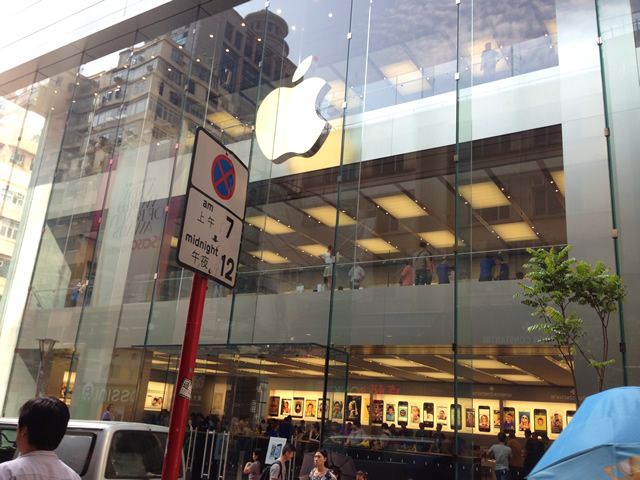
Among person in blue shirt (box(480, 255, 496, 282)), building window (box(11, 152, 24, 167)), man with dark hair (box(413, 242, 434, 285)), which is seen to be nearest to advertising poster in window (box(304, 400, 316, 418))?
man with dark hair (box(413, 242, 434, 285))

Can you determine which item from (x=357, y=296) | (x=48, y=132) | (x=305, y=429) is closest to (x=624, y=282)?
(x=357, y=296)

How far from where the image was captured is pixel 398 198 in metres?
10.4

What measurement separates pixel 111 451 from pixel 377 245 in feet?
20.0

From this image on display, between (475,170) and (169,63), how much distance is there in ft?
24.7

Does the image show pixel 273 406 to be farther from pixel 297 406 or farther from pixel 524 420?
pixel 524 420

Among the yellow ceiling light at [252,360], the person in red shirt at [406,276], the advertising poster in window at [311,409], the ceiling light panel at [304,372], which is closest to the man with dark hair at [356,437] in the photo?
the ceiling light panel at [304,372]

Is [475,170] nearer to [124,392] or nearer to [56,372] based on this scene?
[124,392]

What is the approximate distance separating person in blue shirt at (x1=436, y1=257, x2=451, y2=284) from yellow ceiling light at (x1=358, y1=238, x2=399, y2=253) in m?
1.16

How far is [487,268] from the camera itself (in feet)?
30.2

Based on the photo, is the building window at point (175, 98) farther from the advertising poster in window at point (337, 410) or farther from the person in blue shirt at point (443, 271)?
the advertising poster in window at point (337, 410)

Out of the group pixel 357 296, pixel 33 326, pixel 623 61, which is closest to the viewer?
Answer: pixel 623 61

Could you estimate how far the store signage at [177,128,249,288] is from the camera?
2.66 metres

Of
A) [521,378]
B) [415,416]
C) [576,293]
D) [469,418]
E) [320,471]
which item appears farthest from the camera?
[521,378]

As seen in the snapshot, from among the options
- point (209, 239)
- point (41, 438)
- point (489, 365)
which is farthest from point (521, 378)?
point (41, 438)
